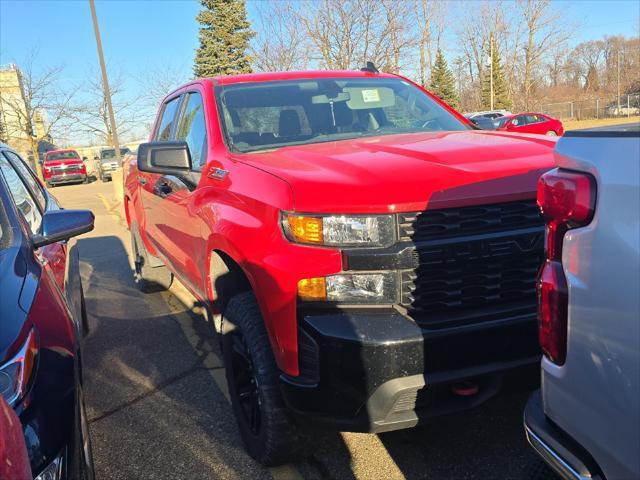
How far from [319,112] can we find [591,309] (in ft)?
8.46

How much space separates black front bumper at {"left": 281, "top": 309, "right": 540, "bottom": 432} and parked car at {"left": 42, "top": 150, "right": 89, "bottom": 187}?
2859 cm

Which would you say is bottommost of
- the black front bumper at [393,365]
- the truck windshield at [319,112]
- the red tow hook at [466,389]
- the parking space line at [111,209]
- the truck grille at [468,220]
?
the parking space line at [111,209]

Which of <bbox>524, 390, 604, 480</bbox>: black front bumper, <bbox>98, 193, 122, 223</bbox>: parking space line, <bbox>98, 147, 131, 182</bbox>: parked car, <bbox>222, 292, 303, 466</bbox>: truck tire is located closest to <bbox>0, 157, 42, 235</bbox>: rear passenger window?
<bbox>222, 292, 303, 466</bbox>: truck tire

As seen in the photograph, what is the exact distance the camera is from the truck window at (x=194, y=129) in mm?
3466

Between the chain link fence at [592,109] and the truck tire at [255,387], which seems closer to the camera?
the truck tire at [255,387]

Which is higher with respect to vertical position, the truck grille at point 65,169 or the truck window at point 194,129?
the truck window at point 194,129

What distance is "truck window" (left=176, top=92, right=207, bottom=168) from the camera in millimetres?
3466

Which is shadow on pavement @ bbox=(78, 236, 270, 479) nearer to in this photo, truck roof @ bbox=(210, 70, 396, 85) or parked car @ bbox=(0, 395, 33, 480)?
parked car @ bbox=(0, 395, 33, 480)

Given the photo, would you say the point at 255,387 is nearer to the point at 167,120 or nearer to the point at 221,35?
the point at 167,120

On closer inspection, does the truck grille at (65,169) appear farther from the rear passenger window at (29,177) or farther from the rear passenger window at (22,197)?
the rear passenger window at (22,197)

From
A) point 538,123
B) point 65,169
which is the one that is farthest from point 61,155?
point 538,123

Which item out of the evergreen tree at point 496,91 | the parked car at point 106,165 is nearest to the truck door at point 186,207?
the parked car at point 106,165

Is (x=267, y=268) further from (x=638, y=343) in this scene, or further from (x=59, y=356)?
(x=638, y=343)

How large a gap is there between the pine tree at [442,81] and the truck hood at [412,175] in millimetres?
33519
